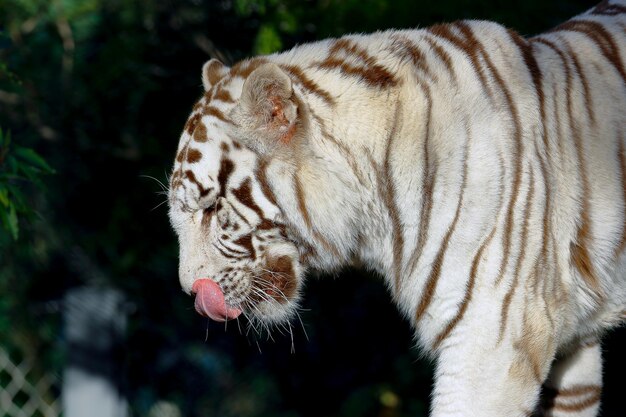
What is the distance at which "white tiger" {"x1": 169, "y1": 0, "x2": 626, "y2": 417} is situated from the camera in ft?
7.23

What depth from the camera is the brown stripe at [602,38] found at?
2.55m

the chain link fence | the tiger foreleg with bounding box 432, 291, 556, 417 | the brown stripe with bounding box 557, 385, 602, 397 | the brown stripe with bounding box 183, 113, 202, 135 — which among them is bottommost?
the chain link fence

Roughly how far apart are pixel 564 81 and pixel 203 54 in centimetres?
253

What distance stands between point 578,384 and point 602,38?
42.9 inches

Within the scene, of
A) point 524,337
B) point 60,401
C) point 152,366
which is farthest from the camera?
point 152,366

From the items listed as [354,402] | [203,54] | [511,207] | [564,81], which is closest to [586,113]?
[564,81]

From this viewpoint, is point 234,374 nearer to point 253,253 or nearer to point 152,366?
point 152,366

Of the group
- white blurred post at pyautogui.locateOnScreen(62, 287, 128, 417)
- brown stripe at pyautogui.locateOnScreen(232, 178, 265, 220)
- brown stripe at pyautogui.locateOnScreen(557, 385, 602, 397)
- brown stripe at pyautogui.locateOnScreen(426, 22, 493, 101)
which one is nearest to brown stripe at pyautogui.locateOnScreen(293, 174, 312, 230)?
brown stripe at pyautogui.locateOnScreen(232, 178, 265, 220)

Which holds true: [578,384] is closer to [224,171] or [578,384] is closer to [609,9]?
[609,9]

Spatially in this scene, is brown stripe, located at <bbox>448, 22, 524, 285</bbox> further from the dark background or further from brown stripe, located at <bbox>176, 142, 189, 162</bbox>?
the dark background

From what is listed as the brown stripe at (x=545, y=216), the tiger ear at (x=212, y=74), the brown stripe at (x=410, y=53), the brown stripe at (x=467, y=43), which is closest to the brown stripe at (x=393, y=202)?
the brown stripe at (x=410, y=53)

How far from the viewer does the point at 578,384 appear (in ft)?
9.35

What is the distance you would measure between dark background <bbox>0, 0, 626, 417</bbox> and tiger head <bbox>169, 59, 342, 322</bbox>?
177 centimetres

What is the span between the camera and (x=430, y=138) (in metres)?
2.31
